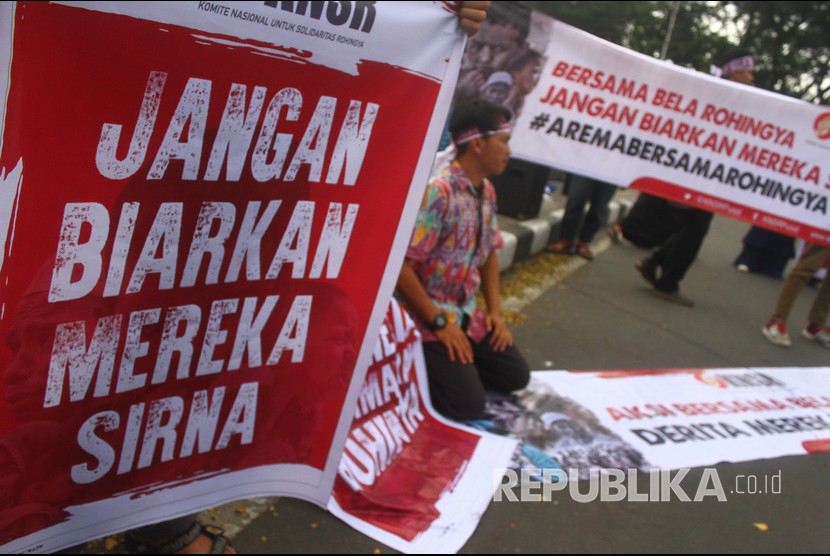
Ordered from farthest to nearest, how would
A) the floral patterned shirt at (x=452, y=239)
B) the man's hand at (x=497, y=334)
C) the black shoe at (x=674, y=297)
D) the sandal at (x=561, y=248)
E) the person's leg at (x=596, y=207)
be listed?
1. the sandal at (x=561, y=248)
2. the person's leg at (x=596, y=207)
3. the black shoe at (x=674, y=297)
4. the man's hand at (x=497, y=334)
5. the floral patterned shirt at (x=452, y=239)

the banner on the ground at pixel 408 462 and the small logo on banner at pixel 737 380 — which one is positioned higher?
the small logo on banner at pixel 737 380

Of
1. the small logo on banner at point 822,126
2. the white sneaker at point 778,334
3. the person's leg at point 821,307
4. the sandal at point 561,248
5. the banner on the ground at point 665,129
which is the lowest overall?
the sandal at point 561,248

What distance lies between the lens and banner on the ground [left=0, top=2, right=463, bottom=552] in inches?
47.5

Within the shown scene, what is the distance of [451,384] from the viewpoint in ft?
9.18

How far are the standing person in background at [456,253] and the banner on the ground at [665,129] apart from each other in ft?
3.64

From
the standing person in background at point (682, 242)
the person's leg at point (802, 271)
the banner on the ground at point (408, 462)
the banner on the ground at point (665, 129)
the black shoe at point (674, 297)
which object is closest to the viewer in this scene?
the banner on the ground at point (408, 462)

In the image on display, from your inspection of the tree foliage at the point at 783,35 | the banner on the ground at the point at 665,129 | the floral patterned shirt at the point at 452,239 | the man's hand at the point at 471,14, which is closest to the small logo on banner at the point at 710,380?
the banner on the ground at the point at 665,129

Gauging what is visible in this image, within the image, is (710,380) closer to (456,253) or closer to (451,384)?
(451,384)

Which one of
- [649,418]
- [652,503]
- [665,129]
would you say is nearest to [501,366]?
[649,418]

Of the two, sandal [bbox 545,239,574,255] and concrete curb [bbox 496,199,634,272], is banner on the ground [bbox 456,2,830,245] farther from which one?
sandal [bbox 545,239,574,255]

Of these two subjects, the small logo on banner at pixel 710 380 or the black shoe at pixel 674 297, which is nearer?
the small logo on banner at pixel 710 380

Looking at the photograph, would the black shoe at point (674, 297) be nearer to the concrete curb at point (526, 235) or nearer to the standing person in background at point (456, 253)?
the concrete curb at point (526, 235)

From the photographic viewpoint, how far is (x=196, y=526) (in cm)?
196

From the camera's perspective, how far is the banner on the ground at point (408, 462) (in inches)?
85.2
